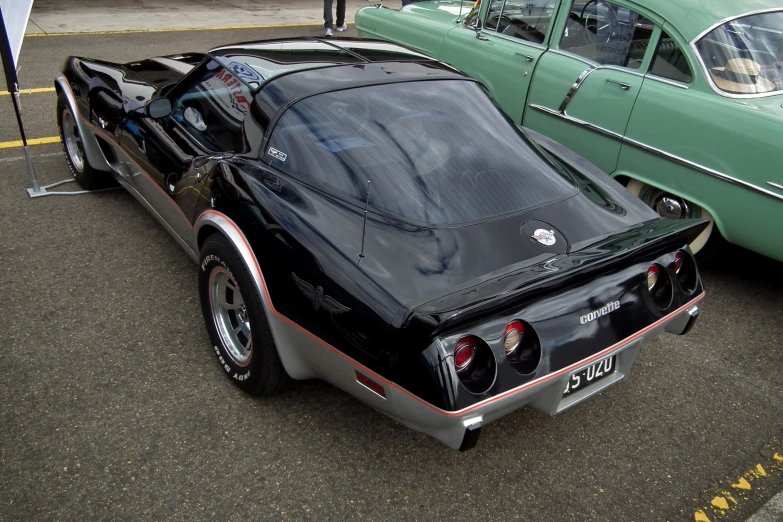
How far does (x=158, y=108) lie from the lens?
3.37m

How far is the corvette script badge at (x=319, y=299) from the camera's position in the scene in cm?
236

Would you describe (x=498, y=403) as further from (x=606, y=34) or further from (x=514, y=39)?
(x=514, y=39)

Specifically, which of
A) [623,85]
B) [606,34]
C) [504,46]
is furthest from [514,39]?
[623,85]

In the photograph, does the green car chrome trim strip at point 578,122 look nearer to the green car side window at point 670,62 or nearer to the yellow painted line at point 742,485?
the green car side window at point 670,62

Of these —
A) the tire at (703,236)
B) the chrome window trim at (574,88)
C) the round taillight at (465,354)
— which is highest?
the chrome window trim at (574,88)

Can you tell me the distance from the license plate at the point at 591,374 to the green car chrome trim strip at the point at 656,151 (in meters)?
1.74

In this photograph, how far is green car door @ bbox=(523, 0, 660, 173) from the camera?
437 cm

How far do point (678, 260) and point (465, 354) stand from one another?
1.19 m

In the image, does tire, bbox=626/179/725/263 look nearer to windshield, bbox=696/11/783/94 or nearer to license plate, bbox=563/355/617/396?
windshield, bbox=696/11/783/94

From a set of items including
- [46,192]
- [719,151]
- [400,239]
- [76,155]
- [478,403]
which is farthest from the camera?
[76,155]

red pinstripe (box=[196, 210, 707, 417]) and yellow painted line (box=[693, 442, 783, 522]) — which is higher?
red pinstripe (box=[196, 210, 707, 417])

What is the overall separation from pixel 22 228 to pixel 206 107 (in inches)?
67.1

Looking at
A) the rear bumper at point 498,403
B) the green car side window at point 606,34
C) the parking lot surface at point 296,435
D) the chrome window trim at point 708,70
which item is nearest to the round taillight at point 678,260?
the rear bumper at point 498,403

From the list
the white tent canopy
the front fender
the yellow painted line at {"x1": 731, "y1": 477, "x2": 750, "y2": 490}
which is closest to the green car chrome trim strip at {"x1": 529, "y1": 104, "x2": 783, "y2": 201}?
the yellow painted line at {"x1": 731, "y1": 477, "x2": 750, "y2": 490}
